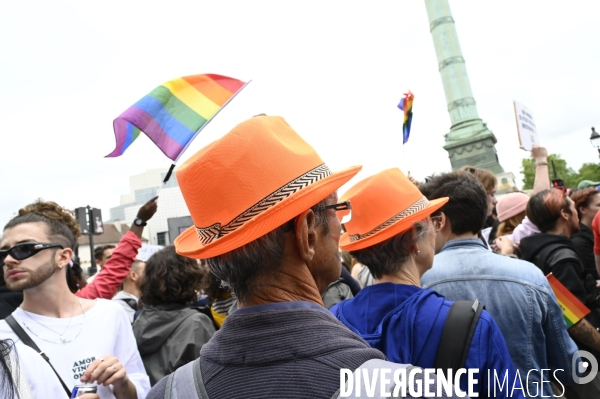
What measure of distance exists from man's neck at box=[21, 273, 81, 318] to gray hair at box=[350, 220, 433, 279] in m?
1.65

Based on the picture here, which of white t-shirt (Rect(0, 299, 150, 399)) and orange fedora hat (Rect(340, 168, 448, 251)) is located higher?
orange fedora hat (Rect(340, 168, 448, 251))

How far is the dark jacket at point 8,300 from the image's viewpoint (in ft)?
10.7

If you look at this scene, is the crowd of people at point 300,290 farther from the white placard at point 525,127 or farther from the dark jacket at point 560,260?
the white placard at point 525,127

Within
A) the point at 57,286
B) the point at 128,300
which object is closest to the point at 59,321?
the point at 57,286

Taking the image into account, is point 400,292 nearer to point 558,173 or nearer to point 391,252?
point 391,252

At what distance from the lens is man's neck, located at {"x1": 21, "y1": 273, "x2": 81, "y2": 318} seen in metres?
2.74

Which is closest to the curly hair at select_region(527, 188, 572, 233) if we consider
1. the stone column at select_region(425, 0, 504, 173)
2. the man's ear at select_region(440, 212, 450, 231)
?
the man's ear at select_region(440, 212, 450, 231)

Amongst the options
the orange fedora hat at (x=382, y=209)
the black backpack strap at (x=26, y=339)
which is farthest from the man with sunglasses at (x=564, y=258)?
the black backpack strap at (x=26, y=339)

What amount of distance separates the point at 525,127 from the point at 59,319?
6408mm

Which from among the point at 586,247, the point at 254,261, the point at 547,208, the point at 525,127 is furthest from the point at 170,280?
the point at 525,127

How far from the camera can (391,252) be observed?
7.65 ft

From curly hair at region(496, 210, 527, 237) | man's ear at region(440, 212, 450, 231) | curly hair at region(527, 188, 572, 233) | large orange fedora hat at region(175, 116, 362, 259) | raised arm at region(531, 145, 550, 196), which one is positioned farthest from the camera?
raised arm at region(531, 145, 550, 196)

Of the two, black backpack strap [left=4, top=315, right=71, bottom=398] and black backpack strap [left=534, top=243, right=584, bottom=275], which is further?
black backpack strap [left=534, top=243, right=584, bottom=275]

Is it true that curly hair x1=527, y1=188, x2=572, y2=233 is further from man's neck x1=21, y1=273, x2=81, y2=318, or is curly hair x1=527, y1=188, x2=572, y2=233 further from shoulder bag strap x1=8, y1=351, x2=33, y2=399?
shoulder bag strap x1=8, y1=351, x2=33, y2=399
